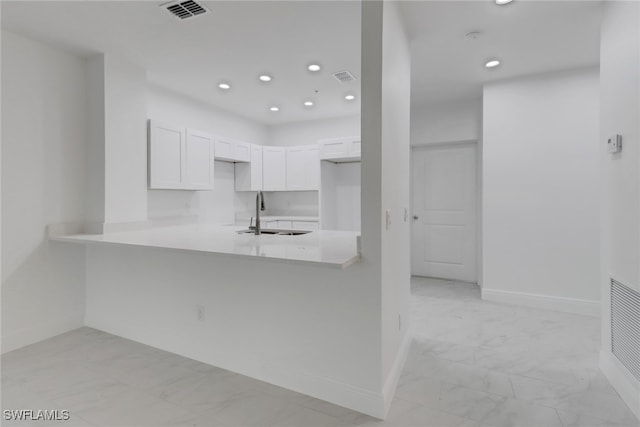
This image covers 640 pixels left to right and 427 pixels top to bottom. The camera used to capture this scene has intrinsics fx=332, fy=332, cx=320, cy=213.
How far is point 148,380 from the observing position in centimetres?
230

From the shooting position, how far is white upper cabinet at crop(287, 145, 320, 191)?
5.18 m

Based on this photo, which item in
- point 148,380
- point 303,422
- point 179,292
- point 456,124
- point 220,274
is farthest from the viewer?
point 456,124

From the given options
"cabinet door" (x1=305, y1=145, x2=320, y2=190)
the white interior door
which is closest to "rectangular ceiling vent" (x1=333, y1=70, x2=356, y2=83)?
"cabinet door" (x1=305, y1=145, x2=320, y2=190)

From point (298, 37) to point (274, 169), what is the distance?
9.17ft

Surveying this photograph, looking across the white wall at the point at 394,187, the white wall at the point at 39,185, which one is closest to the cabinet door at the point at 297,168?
the white wall at the point at 394,187

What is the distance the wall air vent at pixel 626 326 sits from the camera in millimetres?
1943

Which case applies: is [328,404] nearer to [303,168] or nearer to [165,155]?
[165,155]

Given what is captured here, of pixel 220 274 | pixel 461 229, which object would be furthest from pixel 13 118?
pixel 461 229

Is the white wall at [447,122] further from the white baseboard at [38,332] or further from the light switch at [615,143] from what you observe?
the white baseboard at [38,332]

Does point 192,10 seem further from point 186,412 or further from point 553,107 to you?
point 553,107

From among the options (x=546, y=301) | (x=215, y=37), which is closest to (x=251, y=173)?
(x=215, y=37)

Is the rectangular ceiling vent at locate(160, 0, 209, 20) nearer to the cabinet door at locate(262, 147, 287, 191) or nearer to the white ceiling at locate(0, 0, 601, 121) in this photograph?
the white ceiling at locate(0, 0, 601, 121)

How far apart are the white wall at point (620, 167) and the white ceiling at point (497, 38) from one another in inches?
13.8

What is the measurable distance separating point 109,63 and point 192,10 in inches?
52.1
